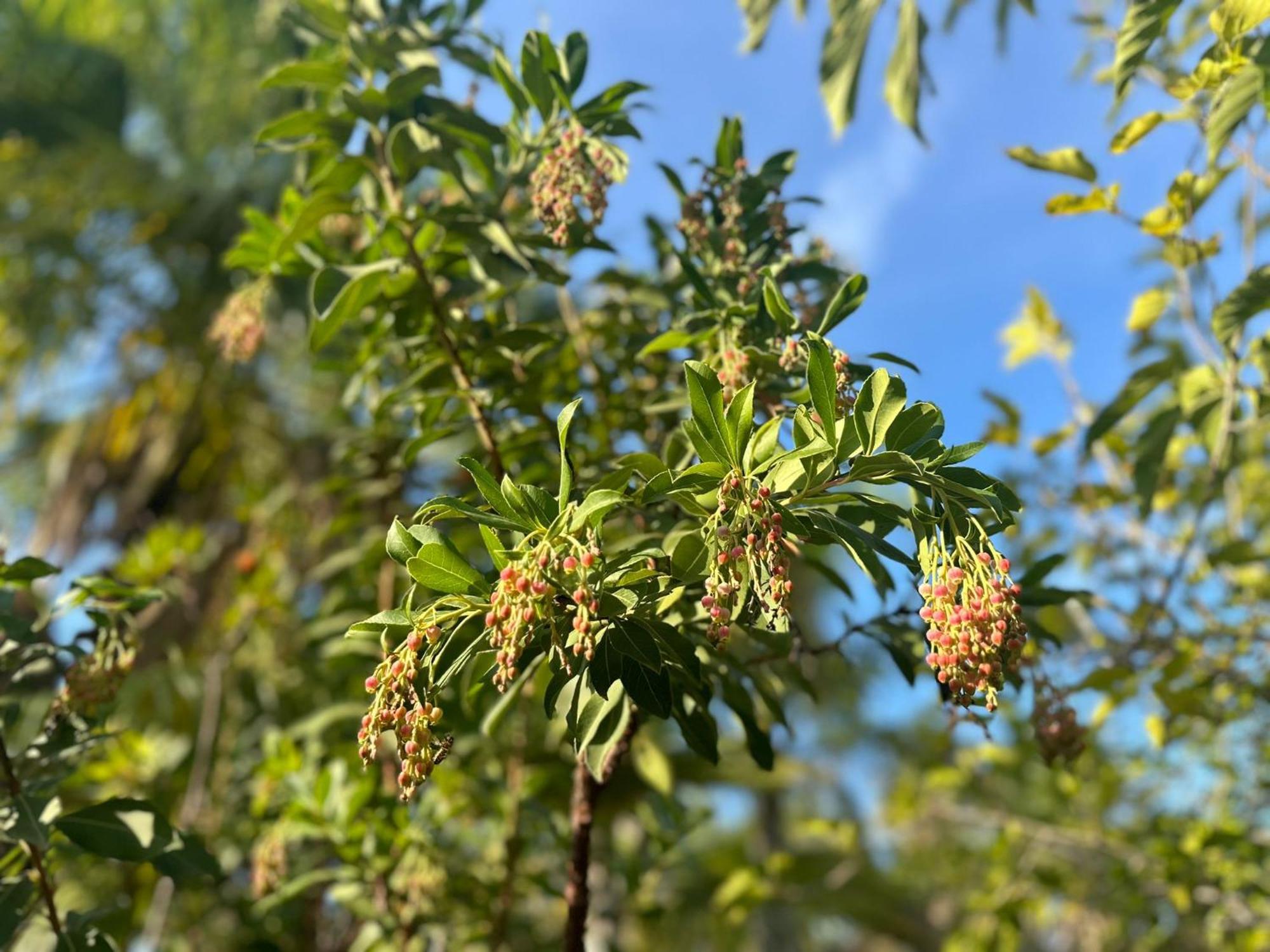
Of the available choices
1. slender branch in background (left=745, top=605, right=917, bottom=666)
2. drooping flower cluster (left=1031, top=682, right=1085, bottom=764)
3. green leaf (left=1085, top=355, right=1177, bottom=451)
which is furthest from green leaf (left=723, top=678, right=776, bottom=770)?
green leaf (left=1085, top=355, right=1177, bottom=451)

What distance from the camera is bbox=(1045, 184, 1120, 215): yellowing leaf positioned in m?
1.39

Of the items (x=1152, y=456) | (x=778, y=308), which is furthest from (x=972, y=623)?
(x=1152, y=456)

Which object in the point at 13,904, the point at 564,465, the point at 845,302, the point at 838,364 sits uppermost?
the point at 845,302

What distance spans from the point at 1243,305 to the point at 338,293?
1226mm

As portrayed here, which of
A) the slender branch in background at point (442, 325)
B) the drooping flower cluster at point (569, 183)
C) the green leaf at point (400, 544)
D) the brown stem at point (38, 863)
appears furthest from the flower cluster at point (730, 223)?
the brown stem at point (38, 863)

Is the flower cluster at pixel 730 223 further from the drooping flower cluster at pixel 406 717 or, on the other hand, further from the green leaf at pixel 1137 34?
the drooping flower cluster at pixel 406 717

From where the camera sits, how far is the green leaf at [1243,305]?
4.25 feet

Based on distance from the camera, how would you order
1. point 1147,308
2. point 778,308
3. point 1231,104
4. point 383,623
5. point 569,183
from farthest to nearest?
1. point 1147,308
2. point 1231,104
3. point 569,183
4. point 778,308
5. point 383,623

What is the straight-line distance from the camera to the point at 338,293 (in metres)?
Result: 1.24

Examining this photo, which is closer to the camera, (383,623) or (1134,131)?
(383,623)

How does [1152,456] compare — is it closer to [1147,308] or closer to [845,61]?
[1147,308]

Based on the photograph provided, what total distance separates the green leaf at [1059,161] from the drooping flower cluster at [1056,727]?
745 mm

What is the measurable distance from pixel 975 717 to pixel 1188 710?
0.75 m

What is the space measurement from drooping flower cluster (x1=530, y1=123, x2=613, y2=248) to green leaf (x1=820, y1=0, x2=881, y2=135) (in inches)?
27.0
